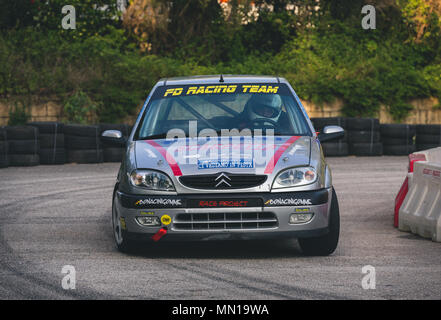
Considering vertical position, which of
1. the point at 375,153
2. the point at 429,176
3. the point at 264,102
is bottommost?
the point at 375,153

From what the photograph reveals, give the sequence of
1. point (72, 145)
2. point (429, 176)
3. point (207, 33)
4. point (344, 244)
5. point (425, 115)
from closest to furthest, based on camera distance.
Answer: point (344, 244) → point (429, 176) → point (72, 145) → point (425, 115) → point (207, 33)

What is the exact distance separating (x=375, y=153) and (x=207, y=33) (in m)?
9.73

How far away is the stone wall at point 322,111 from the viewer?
2402cm

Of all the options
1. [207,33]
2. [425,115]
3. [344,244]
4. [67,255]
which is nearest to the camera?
[67,255]

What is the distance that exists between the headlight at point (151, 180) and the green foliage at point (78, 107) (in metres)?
15.9

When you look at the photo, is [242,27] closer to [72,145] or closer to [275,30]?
[275,30]

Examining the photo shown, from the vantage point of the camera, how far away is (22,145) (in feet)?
63.2

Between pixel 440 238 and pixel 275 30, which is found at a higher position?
pixel 275 30

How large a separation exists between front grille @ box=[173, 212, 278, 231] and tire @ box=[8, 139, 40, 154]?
1230 centimetres

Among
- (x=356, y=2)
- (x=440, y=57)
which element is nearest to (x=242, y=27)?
(x=356, y=2)

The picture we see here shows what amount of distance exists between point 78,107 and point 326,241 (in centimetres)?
1666

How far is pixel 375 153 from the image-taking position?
22312mm

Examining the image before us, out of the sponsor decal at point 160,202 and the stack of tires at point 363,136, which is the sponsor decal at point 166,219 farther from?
the stack of tires at point 363,136

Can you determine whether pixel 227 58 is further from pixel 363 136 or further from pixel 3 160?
pixel 3 160
